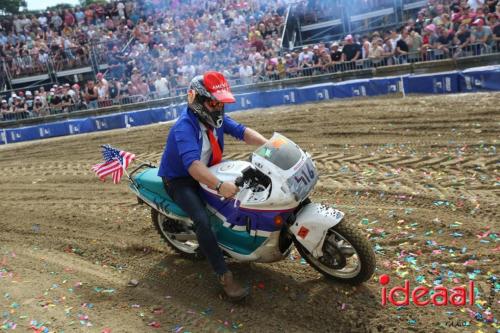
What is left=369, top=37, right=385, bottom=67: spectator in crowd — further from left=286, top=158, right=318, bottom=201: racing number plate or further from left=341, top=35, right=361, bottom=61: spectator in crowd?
left=286, top=158, right=318, bottom=201: racing number plate

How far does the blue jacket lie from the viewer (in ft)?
15.0

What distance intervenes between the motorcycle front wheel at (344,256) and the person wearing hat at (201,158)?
76 cm

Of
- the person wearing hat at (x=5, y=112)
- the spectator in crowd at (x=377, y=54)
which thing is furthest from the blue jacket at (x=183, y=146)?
the person wearing hat at (x=5, y=112)

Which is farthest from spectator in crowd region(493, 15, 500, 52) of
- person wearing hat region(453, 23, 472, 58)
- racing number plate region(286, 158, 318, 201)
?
racing number plate region(286, 158, 318, 201)

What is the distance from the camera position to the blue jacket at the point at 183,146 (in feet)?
15.0

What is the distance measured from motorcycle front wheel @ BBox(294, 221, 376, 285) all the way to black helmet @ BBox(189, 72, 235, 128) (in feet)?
4.62

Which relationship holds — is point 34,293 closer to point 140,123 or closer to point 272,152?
point 272,152

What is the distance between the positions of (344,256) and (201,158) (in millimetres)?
1660

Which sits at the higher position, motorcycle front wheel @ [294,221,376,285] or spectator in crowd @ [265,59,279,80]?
spectator in crowd @ [265,59,279,80]

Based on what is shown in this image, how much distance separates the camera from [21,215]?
7945 mm

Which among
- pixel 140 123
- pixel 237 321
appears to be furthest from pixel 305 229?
pixel 140 123

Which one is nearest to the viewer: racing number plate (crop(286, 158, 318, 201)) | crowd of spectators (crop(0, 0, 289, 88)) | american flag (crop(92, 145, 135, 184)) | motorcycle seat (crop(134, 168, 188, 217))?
racing number plate (crop(286, 158, 318, 201))

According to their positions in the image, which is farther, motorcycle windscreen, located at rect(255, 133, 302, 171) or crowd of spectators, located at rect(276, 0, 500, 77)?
crowd of spectators, located at rect(276, 0, 500, 77)

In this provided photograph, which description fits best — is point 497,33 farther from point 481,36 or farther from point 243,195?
point 243,195
